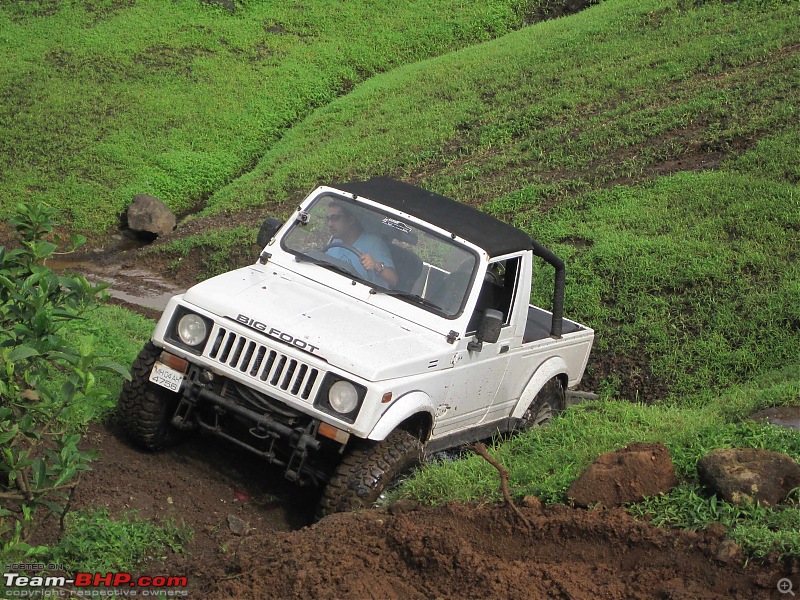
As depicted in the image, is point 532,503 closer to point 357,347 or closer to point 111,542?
point 357,347

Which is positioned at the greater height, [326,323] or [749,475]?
[749,475]

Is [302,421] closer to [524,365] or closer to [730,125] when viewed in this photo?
[524,365]

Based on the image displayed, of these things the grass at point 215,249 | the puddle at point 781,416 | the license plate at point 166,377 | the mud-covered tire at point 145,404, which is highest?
the puddle at point 781,416

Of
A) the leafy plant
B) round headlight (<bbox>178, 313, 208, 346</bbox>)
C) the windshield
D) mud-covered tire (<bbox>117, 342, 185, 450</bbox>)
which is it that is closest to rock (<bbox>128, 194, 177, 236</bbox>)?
the windshield

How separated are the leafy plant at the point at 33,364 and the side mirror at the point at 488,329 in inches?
99.9

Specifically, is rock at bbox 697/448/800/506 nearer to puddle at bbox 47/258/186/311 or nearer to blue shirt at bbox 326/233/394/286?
blue shirt at bbox 326/233/394/286

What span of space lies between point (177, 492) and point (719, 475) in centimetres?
304

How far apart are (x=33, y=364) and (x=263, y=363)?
1390 mm

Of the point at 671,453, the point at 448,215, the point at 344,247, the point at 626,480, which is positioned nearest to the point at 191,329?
the point at 344,247

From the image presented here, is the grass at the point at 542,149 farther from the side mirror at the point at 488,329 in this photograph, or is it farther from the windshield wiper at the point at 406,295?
the windshield wiper at the point at 406,295

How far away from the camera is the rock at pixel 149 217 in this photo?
12.7 m

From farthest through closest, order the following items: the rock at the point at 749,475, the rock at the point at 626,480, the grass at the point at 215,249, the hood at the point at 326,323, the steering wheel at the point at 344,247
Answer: the grass at the point at 215,249, the steering wheel at the point at 344,247, the hood at the point at 326,323, the rock at the point at 626,480, the rock at the point at 749,475

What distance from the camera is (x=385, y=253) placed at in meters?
6.55

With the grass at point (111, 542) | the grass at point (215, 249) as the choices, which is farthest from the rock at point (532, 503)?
the grass at point (215, 249)
